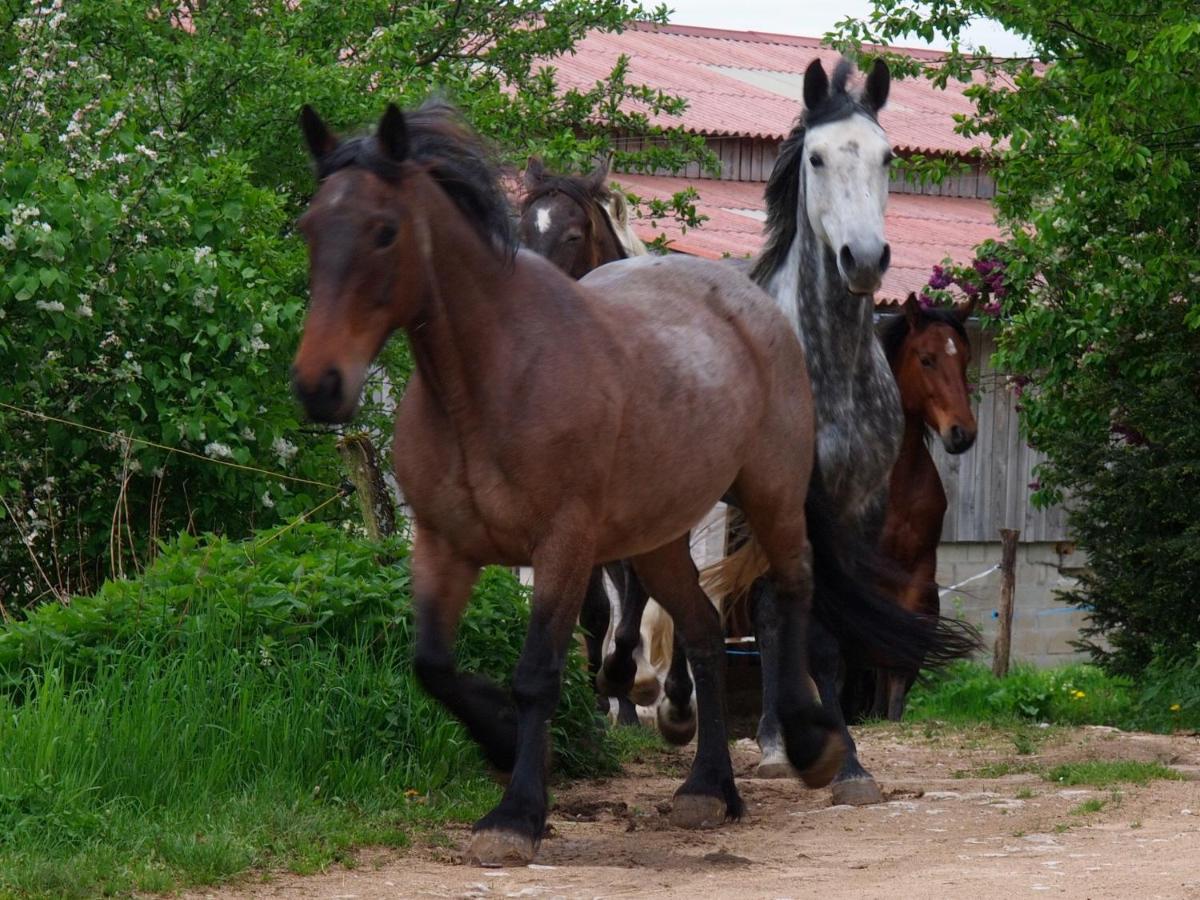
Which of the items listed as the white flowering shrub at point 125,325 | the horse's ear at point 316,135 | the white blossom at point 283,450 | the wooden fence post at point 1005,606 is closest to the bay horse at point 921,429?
the wooden fence post at point 1005,606

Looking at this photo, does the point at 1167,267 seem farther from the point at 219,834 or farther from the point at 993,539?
the point at 993,539

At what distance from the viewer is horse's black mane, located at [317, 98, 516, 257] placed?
17.1 feet

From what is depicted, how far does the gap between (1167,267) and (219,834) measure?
5.81 metres

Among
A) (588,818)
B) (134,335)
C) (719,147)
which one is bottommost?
(588,818)

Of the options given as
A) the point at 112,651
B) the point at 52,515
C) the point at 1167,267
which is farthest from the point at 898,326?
the point at 112,651

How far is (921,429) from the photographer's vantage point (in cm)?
1117

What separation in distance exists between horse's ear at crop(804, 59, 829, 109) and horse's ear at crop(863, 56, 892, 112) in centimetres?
17

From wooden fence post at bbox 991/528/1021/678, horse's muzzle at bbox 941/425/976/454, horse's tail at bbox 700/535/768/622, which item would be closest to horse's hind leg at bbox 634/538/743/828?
horse's tail at bbox 700/535/768/622

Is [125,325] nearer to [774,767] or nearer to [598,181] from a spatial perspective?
[598,181]

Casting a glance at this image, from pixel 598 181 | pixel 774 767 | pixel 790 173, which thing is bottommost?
pixel 774 767

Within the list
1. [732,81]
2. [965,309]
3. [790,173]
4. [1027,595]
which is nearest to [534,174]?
[790,173]

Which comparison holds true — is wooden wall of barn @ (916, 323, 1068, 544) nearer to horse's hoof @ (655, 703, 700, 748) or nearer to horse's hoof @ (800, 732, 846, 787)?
horse's hoof @ (655, 703, 700, 748)

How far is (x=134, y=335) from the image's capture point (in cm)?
764

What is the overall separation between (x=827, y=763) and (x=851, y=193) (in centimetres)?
214
